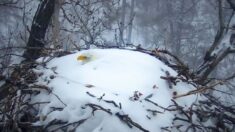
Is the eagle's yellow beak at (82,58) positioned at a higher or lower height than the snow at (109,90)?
higher

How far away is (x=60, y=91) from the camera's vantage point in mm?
2668

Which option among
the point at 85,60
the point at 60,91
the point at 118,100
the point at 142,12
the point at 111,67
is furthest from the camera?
the point at 142,12

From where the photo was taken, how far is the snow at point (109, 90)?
7.95 feet

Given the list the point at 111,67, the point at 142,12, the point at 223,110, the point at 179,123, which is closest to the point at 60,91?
the point at 111,67

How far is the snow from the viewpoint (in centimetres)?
242

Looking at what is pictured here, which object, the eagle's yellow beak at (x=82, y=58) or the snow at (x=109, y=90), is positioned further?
the eagle's yellow beak at (x=82, y=58)

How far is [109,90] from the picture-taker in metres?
2.59

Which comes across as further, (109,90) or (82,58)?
(82,58)

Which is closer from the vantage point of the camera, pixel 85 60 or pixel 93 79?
pixel 93 79

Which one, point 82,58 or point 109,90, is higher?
point 82,58

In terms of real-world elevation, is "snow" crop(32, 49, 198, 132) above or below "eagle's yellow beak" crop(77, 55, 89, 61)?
below

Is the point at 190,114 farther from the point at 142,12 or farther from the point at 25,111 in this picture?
the point at 142,12

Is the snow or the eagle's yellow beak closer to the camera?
the snow

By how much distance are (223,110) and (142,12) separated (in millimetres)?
35063
